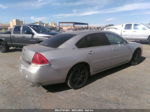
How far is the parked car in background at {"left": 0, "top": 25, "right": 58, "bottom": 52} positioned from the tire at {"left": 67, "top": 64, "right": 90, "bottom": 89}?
483 cm

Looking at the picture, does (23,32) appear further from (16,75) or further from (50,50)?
(50,50)

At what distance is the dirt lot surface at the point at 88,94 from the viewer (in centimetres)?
356

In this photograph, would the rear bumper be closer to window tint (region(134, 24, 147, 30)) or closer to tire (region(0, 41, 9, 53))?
tire (region(0, 41, 9, 53))

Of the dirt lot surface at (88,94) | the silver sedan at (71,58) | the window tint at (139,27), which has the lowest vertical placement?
the dirt lot surface at (88,94)

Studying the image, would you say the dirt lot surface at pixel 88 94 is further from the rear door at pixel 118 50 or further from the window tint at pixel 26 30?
the window tint at pixel 26 30

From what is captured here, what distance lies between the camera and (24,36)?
31.6 feet

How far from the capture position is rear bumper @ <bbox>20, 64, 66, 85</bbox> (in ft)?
12.4

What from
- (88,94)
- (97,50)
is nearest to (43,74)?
(88,94)

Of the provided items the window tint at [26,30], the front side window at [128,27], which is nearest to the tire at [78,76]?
the window tint at [26,30]

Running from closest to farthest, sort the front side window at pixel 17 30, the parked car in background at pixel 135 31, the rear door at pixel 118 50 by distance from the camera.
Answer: the rear door at pixel 118 50
the front side window at pixel 17 30
the parked car in background at pixel 135 31

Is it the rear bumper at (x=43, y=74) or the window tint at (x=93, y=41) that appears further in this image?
the window tint at (x=93, y=41)

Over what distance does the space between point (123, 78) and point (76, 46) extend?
6.29 ft

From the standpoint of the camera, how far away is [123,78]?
5.05 meters

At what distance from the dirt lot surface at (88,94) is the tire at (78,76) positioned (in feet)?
0.54
